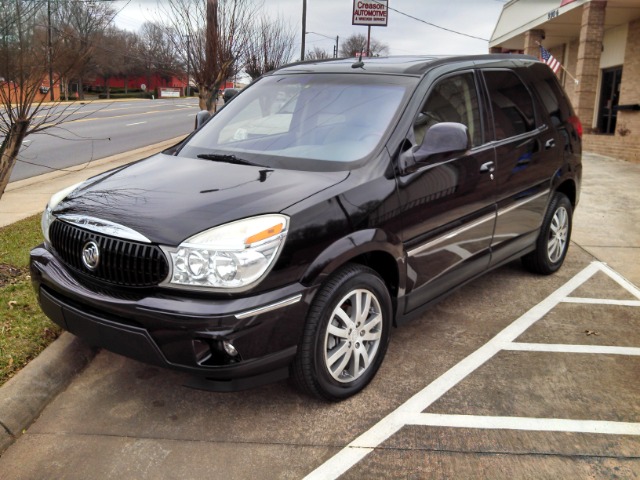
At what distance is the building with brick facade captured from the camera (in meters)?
17.8

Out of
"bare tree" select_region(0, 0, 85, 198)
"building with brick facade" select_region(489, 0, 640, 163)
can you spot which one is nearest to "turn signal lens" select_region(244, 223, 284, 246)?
"bare tree" select_region(0, 0, 85, 198)

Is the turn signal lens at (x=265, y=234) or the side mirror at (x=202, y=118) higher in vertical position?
the side mirror at (x=202, y=118)

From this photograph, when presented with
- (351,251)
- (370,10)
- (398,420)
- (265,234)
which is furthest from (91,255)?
(370,10)

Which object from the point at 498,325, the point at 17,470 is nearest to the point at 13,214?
the point at 17,470

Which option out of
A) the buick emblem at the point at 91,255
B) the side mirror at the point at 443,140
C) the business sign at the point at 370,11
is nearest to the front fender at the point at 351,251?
the side mirror at the point at 443,140

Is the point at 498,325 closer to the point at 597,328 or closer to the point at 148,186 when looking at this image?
the point at 597,328

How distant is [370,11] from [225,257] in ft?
101

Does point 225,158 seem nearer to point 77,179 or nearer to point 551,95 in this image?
point 551,95

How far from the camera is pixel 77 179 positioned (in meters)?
10.8

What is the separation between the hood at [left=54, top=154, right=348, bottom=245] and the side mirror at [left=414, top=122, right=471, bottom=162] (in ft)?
1.89

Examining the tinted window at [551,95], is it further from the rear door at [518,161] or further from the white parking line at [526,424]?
the white parking line at [526,424]

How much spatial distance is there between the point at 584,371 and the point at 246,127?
2793 mm

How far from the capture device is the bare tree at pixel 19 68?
15.2 feet

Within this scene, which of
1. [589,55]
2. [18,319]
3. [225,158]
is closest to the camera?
[225,158]
